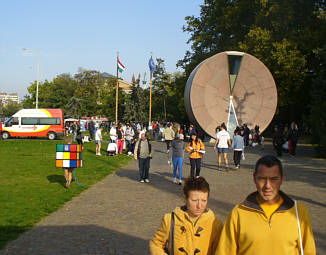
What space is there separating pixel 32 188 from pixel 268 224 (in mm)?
9273

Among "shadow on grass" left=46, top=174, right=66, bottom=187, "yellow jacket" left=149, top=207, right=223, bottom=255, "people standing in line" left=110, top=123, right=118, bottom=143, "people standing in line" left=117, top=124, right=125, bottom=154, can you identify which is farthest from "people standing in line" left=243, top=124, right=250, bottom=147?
"yellow jacket" left=149, top=207, right=223, bottom=255

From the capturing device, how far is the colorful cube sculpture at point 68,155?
10703 mm

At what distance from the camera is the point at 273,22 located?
3412 centimetres

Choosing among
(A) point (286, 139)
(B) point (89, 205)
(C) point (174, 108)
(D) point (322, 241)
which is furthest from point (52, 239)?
(C) point (174, 108)

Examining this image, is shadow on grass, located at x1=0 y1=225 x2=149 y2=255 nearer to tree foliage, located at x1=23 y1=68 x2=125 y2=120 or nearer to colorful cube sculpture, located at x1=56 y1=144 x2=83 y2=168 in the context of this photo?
colorful cube sculpture, located at x1=56 y1=144 x2=83 y2=168

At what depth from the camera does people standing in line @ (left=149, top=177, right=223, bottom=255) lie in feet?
9.55

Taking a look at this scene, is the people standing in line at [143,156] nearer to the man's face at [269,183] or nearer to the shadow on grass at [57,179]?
the shadow on grass at [57,179]

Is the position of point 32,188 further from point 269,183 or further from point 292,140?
point 292,140

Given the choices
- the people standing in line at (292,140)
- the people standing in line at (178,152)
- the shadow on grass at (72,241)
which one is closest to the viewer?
the shadow on grass at (72,241)

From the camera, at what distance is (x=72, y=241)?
20.2ft

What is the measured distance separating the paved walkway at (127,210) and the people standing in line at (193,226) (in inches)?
110

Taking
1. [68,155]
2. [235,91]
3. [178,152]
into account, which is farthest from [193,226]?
[235,91]

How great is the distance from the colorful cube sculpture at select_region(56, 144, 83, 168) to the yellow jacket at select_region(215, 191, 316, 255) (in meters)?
8.45

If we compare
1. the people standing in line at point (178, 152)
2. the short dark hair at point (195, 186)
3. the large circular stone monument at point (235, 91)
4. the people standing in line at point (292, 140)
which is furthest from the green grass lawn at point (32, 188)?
the large circular stone monument at point (235, 91)
